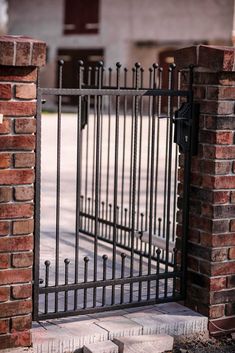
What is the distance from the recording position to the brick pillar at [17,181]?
461 centimetres

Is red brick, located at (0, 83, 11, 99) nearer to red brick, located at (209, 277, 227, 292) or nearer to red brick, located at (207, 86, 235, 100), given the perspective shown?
red brick, located at (207, 86, 235, 100)

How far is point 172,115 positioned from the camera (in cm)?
580

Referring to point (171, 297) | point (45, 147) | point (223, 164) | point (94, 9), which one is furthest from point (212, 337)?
point (94, 9)

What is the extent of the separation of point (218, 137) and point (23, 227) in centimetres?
146

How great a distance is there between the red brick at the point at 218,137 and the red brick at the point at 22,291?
5.08ft

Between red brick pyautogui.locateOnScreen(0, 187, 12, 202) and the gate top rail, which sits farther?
the gate top rail

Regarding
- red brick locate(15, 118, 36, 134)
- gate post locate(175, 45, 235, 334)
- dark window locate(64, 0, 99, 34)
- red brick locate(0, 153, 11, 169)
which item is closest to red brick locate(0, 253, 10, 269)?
red brick locate(0, 153, 11, 169)

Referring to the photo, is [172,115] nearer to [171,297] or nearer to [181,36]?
[171,297]

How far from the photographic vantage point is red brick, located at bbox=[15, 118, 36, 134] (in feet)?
15.3

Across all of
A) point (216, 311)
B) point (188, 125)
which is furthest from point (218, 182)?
point (216, 311)

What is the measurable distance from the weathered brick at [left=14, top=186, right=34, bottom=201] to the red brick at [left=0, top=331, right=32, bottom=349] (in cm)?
80

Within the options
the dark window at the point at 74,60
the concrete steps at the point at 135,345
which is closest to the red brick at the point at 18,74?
the concrete steps at the point at 135,345

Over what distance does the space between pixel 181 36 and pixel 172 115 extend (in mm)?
27176

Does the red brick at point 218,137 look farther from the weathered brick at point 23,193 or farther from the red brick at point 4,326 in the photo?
the red brick at point 4,326
